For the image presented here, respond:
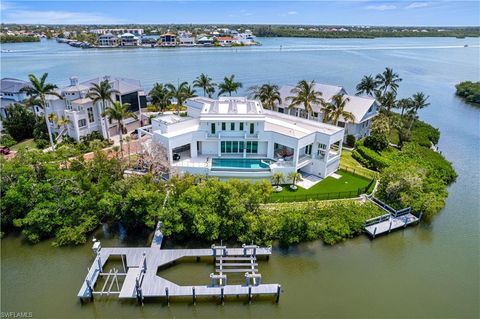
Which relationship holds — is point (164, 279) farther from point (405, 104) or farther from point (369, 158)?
point (405, 104)

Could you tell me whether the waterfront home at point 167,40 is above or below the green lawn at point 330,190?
above

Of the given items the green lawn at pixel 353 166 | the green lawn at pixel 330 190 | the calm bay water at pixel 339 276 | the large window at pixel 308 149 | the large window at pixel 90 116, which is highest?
the large window at pixel 90 116

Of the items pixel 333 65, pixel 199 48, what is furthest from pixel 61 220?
pixel 199 48

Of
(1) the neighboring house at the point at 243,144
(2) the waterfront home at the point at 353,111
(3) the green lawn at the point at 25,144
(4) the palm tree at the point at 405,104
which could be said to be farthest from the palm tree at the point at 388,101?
(3) the green lawn at the point at 25,144

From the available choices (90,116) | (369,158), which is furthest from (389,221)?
(90,116)

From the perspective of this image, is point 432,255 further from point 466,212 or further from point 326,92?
point 326,92

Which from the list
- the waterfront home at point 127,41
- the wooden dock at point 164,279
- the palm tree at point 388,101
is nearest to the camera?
the wooden dock at point 164,279

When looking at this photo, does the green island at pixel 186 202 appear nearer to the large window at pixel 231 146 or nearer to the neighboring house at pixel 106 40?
the large window at pixel 231 146
